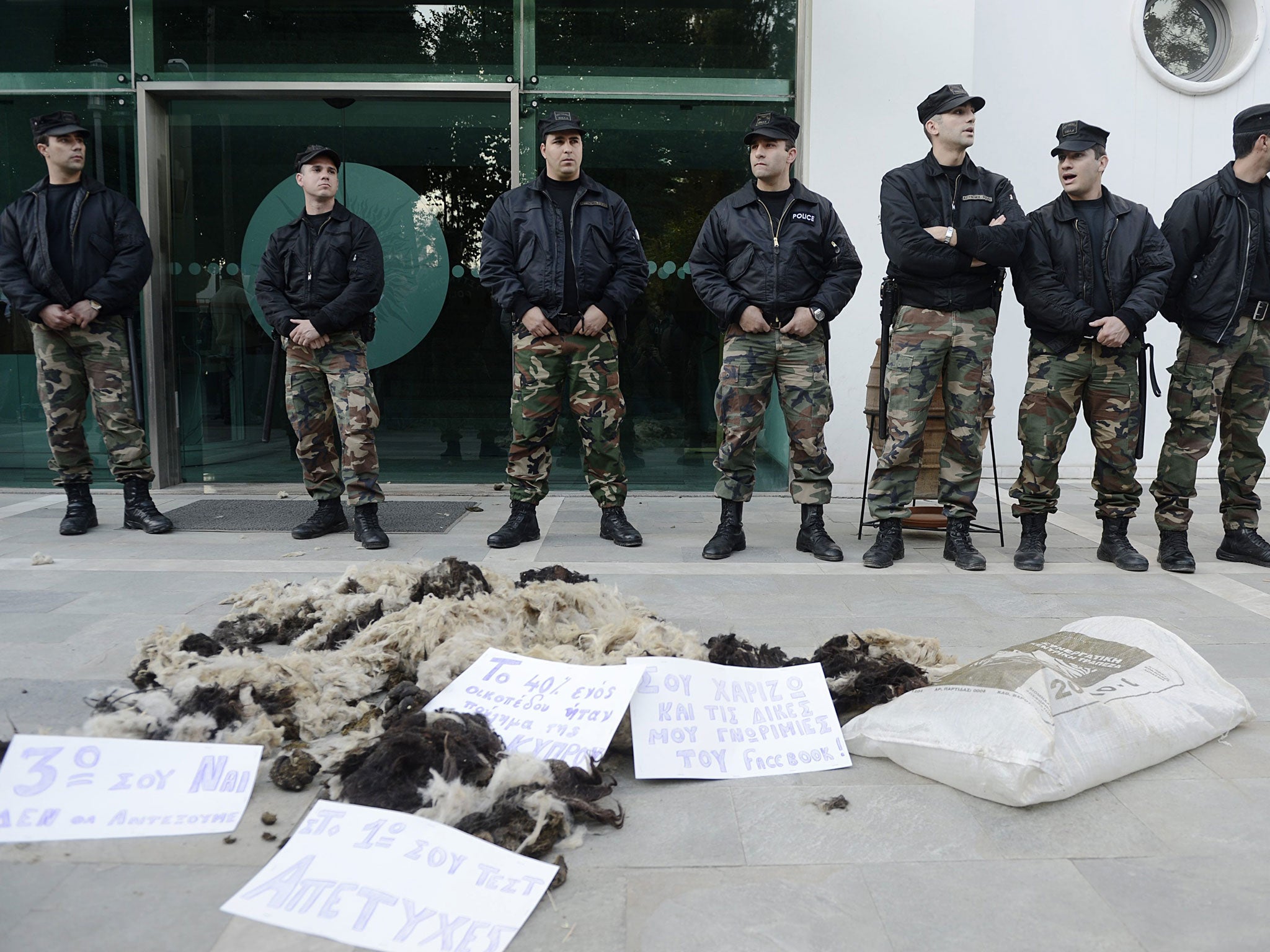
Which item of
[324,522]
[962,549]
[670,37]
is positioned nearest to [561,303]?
[324,522]

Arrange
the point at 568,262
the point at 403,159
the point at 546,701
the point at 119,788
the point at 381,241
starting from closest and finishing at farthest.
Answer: the point at 119,788 → the point at 546,701 → the point at 568,262 → the point at 403,159 → the point at 381,241

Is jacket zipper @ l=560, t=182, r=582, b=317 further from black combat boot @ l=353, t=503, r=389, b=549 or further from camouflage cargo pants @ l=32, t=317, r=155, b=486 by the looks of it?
camouflage cargo pants @ l=32, t=317, r=155, b=486

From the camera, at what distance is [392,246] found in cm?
727

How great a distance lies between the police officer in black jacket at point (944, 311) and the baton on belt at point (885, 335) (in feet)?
0.10

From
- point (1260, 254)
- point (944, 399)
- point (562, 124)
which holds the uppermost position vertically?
point (562, 124)

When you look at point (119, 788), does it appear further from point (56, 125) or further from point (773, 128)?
point (56, 125)

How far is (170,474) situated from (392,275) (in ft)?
6.93

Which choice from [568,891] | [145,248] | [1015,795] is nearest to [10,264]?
[145,248]

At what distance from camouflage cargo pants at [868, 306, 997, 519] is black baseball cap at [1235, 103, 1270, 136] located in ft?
4.68

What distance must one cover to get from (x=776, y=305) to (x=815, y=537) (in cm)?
117

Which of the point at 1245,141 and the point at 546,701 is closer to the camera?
the point at 546,701

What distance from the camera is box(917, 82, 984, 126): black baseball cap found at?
479 centimetres

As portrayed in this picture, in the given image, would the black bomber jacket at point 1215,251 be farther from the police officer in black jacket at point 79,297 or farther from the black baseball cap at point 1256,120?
the police officer in black jacket at point 79,297

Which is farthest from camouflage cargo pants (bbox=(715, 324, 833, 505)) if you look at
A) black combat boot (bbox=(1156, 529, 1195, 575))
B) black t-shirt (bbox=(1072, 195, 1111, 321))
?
black combat boot (bbox=(1156, 529, 1195, 575))
